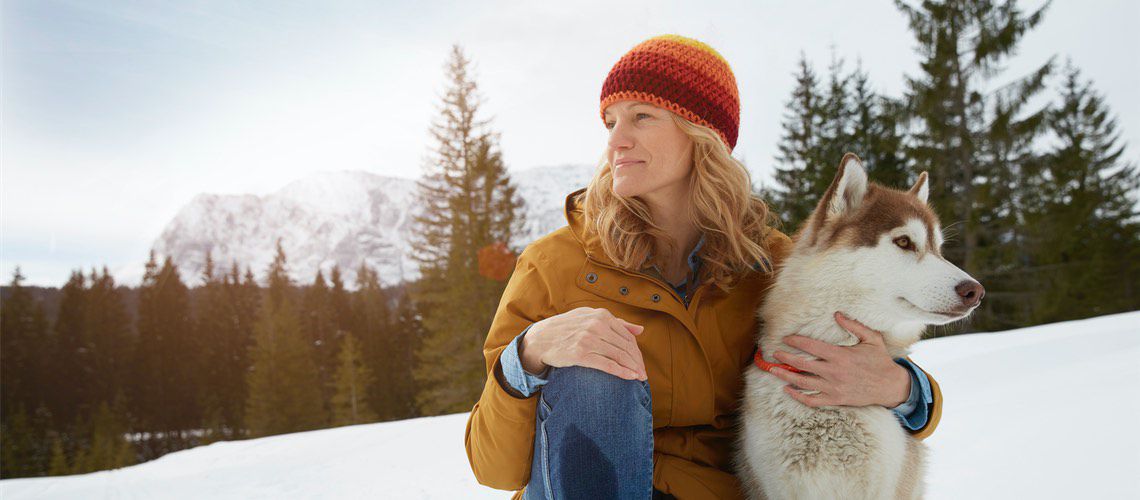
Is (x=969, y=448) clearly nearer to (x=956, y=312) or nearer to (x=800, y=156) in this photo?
Result: (x=956, y=312)

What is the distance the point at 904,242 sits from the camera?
2049 millimetres

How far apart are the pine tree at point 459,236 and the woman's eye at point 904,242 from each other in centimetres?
1847

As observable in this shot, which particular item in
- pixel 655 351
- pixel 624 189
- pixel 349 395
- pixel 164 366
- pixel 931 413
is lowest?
pixel 349 395

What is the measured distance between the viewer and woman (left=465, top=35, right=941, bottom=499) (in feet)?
5.78

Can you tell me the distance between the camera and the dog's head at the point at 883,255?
192 centimetres

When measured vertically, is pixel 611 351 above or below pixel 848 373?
above

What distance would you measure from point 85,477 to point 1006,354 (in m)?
12.5

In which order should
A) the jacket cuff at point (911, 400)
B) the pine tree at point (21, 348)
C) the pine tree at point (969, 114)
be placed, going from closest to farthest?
the jacket cuff at point (911, 400) < the pine tree at point (969, 114) < the pine tree at point (21, 348)

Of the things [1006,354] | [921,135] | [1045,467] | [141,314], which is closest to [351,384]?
[141,314]

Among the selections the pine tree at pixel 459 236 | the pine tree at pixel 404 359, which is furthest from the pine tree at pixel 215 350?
the pine tree at pixel 459 236

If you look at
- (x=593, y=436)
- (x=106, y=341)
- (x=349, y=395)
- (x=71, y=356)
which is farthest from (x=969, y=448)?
(x=71, y=356)

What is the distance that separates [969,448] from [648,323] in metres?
3.37

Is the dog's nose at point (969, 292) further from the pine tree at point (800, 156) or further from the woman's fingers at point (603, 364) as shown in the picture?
the pine tree at point (800, 156)

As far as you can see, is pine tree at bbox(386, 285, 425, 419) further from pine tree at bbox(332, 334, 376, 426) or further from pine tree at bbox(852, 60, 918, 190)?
pine tree at bbox(852, 60, 918, 190)
